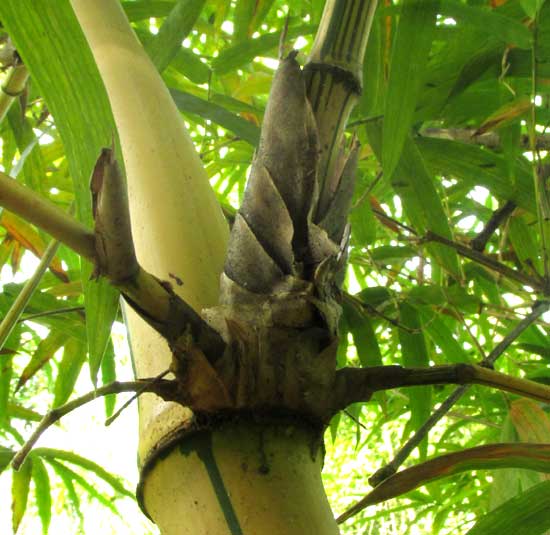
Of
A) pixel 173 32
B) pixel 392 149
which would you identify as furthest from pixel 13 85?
pixel 392 149

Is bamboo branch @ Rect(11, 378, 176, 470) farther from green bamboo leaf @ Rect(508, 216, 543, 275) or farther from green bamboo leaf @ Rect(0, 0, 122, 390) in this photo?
green bamboo leaf @ Rect(508, 216, 543, 275)

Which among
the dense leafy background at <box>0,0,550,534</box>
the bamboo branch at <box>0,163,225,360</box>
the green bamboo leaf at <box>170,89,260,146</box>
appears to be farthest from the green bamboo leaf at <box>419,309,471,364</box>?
the bamboo branch at <box>0,163,225,360</box>

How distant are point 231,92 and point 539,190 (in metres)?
0.41

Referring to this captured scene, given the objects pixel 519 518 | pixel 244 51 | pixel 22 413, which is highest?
pixel 244 51

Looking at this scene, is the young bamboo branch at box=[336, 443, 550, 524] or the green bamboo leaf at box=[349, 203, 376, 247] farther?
the green bamboo leaf at box=[349, 203, 376, 247]

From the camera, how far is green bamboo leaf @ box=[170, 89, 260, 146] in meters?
0.56

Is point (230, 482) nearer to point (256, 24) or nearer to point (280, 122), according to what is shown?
point (280, 122)

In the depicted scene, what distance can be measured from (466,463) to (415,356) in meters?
0.33

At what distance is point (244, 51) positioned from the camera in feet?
2.05

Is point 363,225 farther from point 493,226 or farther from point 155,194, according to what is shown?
point 155,194

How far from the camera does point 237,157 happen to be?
824 millimetres

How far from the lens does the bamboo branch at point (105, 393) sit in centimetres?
26

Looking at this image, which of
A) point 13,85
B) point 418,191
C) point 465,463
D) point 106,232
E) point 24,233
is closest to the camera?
point 106,232

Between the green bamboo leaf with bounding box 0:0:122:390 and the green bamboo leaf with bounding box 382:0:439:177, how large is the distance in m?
0.21
